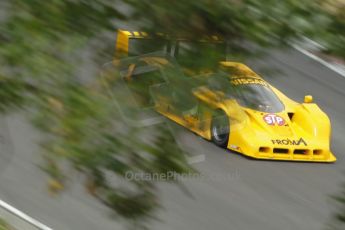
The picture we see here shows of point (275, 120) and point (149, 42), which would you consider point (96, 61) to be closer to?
point (149, 42)

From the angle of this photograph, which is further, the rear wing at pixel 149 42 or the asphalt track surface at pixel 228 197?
the asphalt track surface at pixel 228 197

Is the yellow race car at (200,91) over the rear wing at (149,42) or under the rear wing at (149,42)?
under

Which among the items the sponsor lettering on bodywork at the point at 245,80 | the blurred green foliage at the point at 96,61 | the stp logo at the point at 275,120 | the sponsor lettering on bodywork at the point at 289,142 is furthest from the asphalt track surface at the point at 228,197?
the sponsor lettering on bodywork at the point at 245,80

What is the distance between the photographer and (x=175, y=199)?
11.5 meters

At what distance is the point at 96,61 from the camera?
3.34 m

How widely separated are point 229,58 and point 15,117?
94 cm

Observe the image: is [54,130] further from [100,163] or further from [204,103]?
[204,103]

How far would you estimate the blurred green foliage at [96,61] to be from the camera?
3.11 meters

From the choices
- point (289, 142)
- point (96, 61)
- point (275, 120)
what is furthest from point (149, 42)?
point (289, 142)

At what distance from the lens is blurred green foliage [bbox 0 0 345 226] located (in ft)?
10.2

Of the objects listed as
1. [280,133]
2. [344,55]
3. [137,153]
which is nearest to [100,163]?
[137,153]

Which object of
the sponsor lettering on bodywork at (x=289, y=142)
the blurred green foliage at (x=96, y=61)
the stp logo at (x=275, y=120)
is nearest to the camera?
the blurred green foliage at (x=96, y=61)

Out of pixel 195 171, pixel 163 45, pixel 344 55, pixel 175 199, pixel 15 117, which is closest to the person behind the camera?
pixel 344 55

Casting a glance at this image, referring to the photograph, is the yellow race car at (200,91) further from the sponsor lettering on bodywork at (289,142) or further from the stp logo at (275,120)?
the sponsor lettering on bodywork at (289,142)
